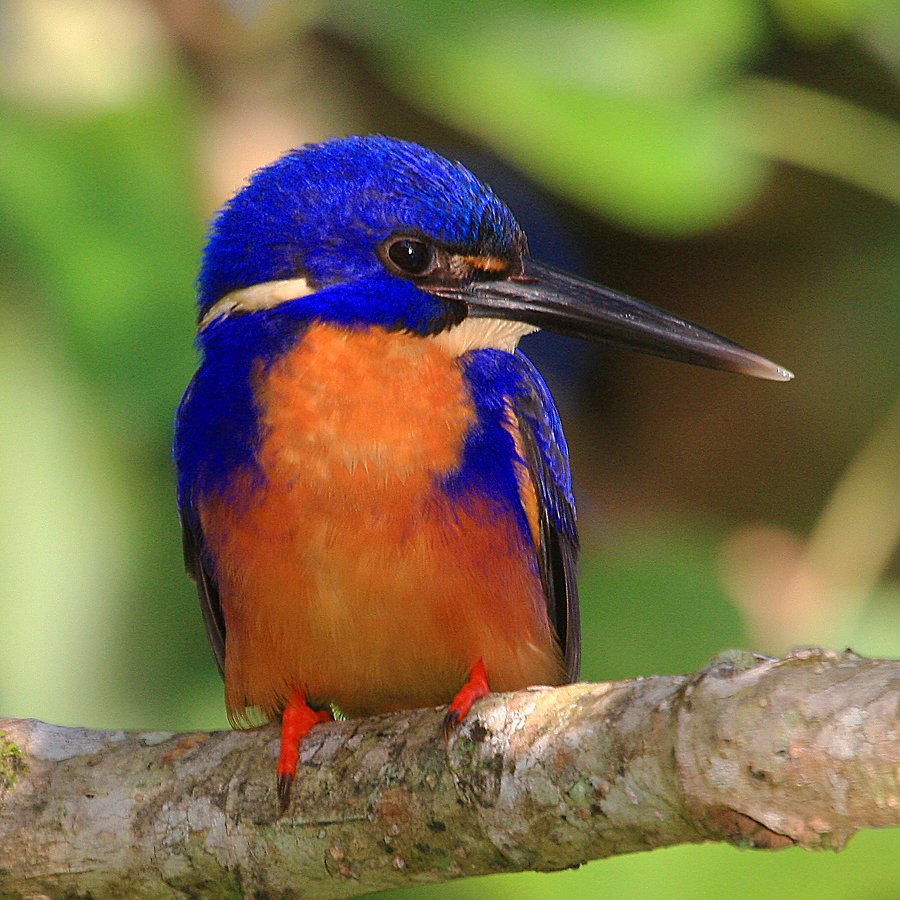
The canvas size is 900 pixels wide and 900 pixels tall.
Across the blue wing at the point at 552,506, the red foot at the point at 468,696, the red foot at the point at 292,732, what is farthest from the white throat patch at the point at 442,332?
the red foot at the point at 292,732

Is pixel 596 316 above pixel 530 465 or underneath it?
above

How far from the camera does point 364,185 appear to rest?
2920 millimetres

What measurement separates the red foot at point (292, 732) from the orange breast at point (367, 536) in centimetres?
7

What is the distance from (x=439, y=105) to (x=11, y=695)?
85.5 inches

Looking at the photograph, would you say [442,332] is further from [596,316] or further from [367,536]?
[367,536]

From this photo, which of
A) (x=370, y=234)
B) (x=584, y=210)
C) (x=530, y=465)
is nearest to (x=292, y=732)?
(x=530, y=465)

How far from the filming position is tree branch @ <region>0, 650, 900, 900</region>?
1727mm

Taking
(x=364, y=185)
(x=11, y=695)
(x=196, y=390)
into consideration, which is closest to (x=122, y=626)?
(x=11, y=695)

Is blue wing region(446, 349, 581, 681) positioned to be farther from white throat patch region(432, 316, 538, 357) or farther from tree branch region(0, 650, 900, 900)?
tree branch region(0, 650, 900, 900)

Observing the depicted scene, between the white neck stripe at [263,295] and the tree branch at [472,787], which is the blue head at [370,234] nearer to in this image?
the white neck stripe at [263,295]

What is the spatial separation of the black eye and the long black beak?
0.44 feet

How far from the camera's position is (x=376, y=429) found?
2713 millimetres

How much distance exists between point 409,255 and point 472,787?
1264mm

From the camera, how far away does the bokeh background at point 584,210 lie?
11.2 feet
